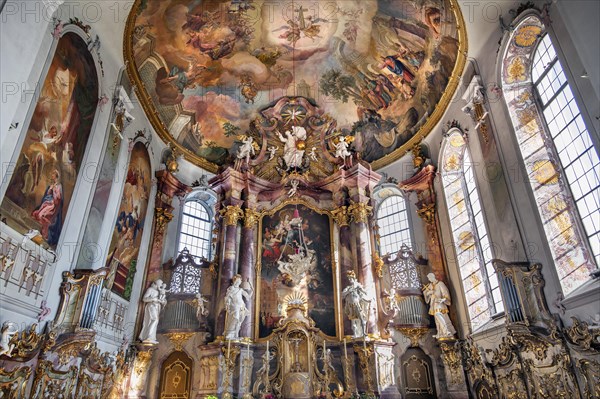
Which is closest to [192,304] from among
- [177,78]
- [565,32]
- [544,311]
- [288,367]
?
[288,367]

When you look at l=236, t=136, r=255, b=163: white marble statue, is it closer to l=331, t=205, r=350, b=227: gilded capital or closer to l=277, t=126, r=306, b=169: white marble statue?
l=277, t=126, r=306, b=169: white marble statue

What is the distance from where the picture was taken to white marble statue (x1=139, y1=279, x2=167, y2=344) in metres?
13.3

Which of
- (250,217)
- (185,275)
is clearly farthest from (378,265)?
(185,275)

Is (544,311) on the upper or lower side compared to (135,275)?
lower

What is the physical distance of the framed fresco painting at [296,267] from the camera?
1488cm

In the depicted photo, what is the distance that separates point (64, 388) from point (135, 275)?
4.89 metres

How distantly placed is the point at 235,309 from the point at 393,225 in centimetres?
730

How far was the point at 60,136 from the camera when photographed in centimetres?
979

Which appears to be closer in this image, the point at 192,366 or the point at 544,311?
the point at 544,311

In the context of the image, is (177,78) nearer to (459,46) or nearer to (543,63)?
(459,46)

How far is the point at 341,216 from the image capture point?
54.2 ft

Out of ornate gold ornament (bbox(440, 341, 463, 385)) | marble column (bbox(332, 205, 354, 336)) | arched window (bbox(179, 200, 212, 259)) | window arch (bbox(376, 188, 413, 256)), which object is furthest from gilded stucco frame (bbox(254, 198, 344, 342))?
ornate gold ornament (bbox(440, 341, 463, 385))

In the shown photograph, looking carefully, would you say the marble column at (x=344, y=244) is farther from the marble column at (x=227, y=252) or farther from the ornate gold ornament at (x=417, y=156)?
the marble column at (x=227, y=252)

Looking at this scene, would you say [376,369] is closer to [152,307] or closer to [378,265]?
[378,265]
